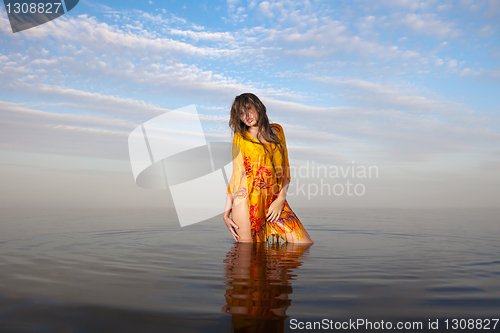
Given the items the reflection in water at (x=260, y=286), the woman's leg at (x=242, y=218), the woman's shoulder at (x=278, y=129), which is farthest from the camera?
the woman's shoulder at (x=278, y=129)

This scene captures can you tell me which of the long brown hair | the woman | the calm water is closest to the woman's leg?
the woman

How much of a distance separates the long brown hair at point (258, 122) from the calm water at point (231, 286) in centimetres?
131

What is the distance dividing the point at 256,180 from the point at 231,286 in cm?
210

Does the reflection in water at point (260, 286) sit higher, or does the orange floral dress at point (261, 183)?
the orange floral dress at point (261, 183)

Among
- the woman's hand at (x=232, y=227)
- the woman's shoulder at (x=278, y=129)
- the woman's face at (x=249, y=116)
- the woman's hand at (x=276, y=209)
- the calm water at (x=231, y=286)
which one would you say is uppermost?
the woman's face at (x=249, y=116)

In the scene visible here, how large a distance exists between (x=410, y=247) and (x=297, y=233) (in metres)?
1.39

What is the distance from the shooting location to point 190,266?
278cm

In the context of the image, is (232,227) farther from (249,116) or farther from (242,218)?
(249,116)

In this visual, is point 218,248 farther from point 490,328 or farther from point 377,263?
point 490,328

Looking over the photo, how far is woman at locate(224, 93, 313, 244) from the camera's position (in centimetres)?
410

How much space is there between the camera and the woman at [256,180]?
4.10 metres

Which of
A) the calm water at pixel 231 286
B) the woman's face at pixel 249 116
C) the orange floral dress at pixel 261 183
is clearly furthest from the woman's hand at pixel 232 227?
the woman's face at pixel 249 116

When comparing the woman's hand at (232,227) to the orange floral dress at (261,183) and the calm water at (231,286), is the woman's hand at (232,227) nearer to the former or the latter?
the orange floral dress at (261,183)

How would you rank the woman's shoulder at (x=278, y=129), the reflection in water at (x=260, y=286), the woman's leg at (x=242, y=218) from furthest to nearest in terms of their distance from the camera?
1. the woman's shoulder at (x=278, y=129)
2. the woman's leg at (x=242, y=218)
3. the reflection in water at (x=260, y=286)
